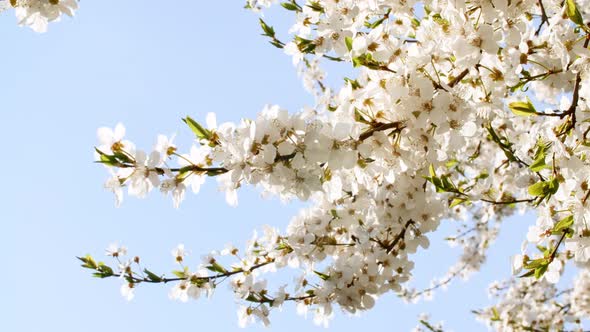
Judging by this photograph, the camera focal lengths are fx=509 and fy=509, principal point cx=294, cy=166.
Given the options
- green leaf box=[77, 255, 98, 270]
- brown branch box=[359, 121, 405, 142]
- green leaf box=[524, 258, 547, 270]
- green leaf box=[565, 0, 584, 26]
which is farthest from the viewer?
green leaf box=[77, 255, 98, 270]

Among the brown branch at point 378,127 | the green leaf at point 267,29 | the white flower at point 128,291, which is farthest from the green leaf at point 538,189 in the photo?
the white flower at point 128,291

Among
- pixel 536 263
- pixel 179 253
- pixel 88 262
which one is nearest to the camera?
pixel 536 263

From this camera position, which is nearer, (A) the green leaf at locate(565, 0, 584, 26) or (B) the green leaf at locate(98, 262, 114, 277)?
(A) the green leaf at locate(565, 0, 584, 26)

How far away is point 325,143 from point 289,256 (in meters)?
1.80

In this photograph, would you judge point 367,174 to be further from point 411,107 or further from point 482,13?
point 482,13

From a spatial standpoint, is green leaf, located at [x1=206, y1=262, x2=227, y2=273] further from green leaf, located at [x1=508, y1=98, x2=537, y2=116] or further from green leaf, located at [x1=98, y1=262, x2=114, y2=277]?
green leaf, located at [x1=508, y1=98, x2=537, y2=116]

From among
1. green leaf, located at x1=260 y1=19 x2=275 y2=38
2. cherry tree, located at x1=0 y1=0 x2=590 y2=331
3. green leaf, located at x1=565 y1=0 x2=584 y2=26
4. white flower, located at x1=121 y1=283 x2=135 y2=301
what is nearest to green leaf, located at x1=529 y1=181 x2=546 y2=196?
cherry tree, located at x1=0 y1=0 x2=590 y2=331

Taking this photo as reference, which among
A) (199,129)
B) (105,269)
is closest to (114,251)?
(105,269)

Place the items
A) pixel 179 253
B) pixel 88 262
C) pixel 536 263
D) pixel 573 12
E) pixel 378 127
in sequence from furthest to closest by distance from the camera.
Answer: pixel 179 253 → pixel 88 262 → pixel 536 263 → pixel 378 127 → pixel 573 12

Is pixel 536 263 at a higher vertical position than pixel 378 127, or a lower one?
lower

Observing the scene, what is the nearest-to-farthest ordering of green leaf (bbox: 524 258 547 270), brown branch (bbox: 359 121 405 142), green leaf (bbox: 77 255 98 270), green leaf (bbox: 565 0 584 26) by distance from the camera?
green leaf (bbox: 565 0 584 26) < brown branch (bbox: 359 121 405 142) < green leaf (bbox: 524 258 547 270) < green leaf (bbox: 77 255 98 270)

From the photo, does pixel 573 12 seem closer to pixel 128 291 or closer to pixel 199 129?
pixel 199 129

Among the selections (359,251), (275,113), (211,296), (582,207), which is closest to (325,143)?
(275,113)

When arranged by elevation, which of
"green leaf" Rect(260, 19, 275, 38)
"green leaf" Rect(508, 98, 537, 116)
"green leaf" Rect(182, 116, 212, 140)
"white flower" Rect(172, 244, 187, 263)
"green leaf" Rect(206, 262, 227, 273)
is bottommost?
"green leaf" Rect(182, 116, 212, 140)
